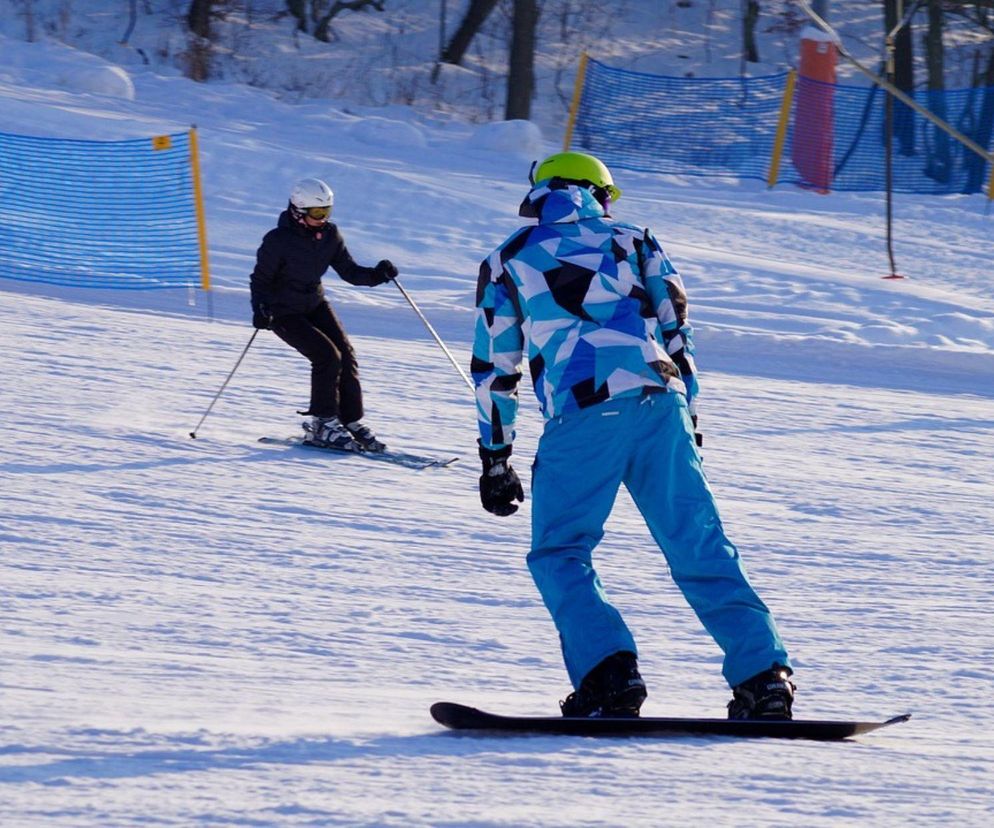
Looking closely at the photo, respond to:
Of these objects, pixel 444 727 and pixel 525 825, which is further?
pixel 444 727

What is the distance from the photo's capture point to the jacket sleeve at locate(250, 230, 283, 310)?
7.29 m

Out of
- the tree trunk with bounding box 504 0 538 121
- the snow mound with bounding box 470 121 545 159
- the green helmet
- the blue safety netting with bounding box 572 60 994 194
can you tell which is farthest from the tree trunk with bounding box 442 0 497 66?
the green helmet

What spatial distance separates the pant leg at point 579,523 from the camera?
12.1 feet

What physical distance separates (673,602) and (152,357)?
4.74m

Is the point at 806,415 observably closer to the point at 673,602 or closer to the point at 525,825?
the point at 673,602

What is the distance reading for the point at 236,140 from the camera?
51.6 ft

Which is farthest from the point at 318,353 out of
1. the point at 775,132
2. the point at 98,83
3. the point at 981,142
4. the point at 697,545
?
the point at 981,142

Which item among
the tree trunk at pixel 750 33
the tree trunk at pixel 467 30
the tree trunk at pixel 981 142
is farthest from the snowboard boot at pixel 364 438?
the tree trunk at pixel 750 33

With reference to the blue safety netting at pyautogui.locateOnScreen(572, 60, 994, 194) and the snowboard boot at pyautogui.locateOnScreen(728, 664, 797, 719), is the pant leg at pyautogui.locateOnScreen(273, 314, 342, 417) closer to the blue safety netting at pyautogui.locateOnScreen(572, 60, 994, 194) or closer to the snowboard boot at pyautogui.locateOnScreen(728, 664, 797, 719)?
the snowboard boot at pyautogui.locateOnScreen(728, 664, 797, 719)

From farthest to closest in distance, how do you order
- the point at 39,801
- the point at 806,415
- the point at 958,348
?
1. the point at 958,348
2. the point at 806,415
3. the point at 39,801

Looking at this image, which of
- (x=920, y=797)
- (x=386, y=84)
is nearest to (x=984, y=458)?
(x=920, y=797)

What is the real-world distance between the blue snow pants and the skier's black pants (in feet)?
12.3

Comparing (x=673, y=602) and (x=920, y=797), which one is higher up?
(x=920, y=797)

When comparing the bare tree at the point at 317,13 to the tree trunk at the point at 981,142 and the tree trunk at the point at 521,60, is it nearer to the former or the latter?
the tree trunk at the point at 521,60
